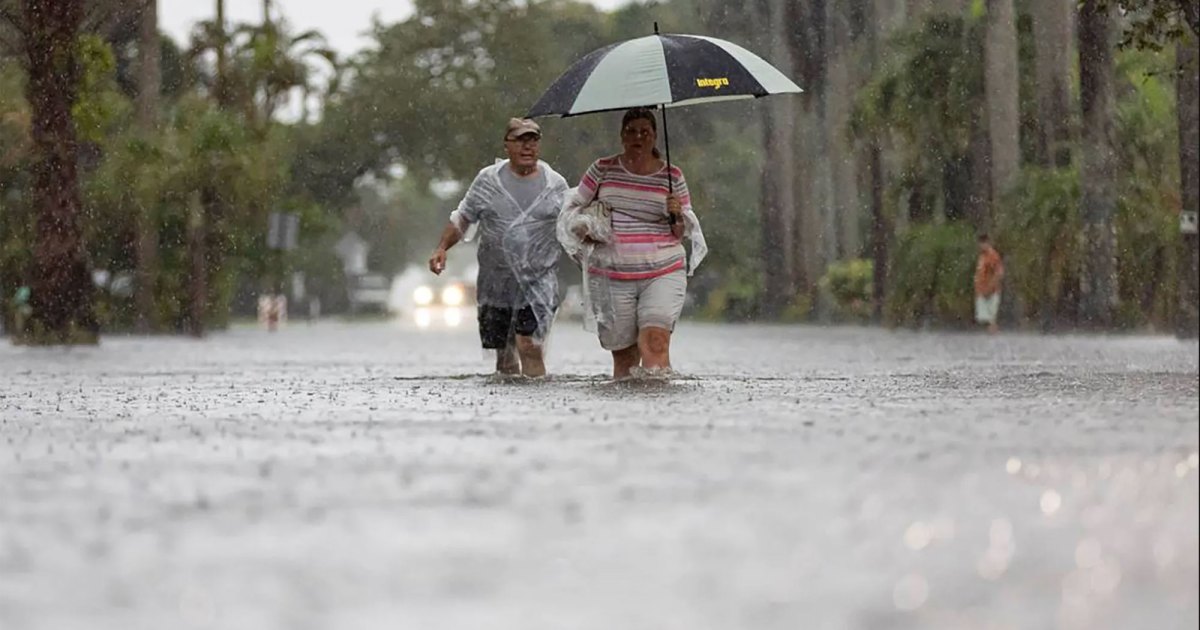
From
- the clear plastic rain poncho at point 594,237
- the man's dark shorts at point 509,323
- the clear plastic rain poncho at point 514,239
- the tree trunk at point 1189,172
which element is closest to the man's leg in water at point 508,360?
the man's dark shorts at point 509,323

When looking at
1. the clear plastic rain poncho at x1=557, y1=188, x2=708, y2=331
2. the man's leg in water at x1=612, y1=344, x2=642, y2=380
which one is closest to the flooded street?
the clear plastic rain poncho at x1=557, y1=188, x2=708, y2=331

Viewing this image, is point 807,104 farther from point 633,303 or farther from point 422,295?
point 422,295

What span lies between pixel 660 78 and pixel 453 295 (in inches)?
3794

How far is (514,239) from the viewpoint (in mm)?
17406

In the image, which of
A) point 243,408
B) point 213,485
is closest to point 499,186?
point 243,408

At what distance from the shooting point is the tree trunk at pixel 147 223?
44719 mm

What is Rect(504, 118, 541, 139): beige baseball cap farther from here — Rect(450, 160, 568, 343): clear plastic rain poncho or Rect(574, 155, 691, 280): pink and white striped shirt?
Rect(574, 155, 691, 280): pink and white striped shirt

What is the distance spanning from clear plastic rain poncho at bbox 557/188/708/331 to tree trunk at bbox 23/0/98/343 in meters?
17.3

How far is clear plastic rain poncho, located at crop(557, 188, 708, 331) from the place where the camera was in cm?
1591

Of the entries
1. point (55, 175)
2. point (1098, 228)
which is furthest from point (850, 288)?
point (55, 175)

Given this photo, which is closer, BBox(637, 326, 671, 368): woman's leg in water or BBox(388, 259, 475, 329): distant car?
BBox(637, 326, 671, 368): woman's leg in water

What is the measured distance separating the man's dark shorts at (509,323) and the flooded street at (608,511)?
196cm

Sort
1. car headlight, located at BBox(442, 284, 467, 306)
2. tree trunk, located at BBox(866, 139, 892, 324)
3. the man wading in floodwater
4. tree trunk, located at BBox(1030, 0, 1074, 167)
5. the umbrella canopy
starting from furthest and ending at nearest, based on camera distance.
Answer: car headlight, located at BBox(442, 284, 467, 306)
tree trunk, located at BBox(866, 139, 892, 324)
tree trunk, located at BBox(1030, 0, 1074, 167)
the man wading in floodwater
the umbrella canopy

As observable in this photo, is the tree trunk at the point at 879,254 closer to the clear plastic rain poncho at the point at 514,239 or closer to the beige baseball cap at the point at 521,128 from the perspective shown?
the clear plastic rain poncho at the point at 514,239
